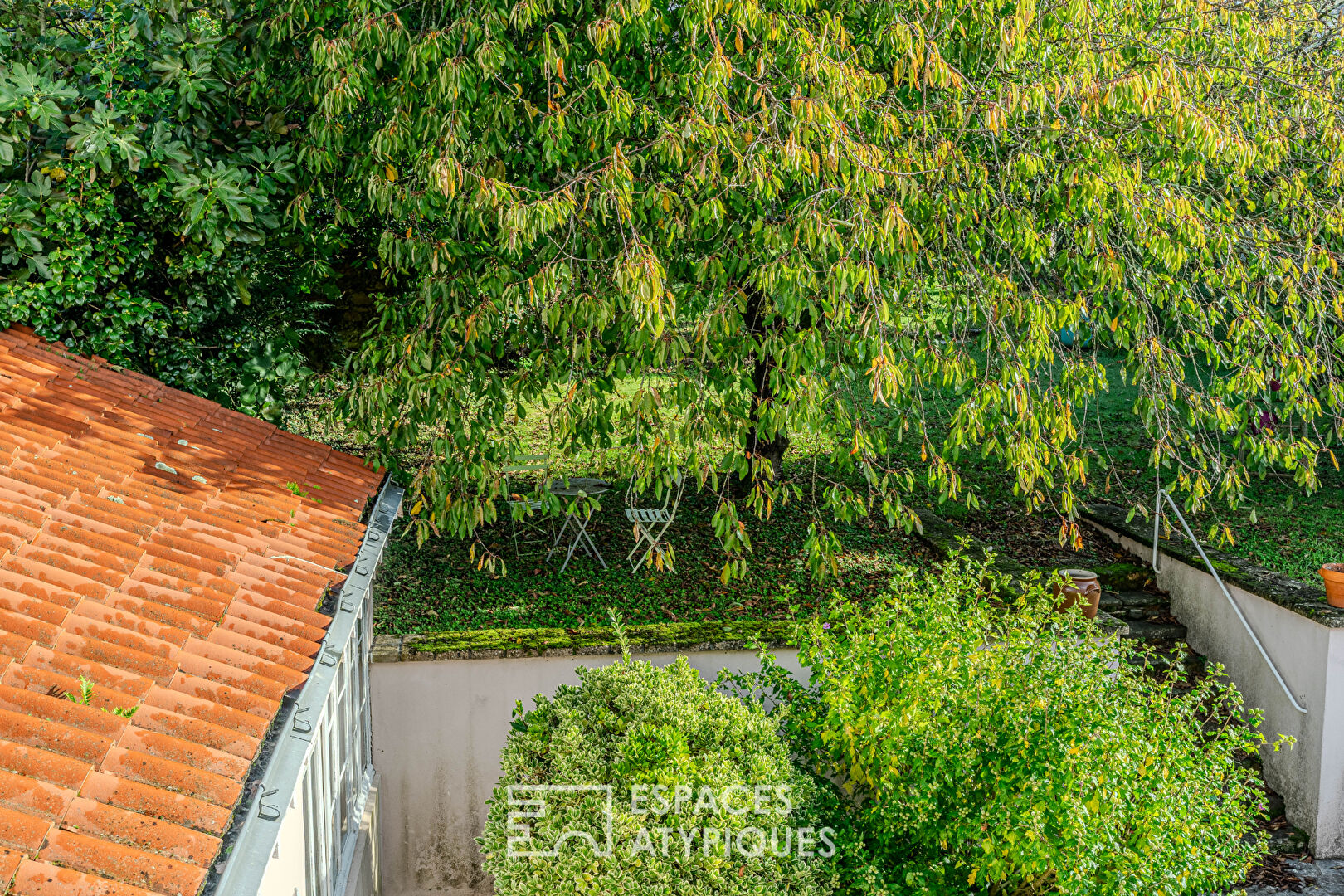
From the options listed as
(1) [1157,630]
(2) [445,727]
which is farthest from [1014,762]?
(1) [1157,630]

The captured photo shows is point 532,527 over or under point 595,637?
over

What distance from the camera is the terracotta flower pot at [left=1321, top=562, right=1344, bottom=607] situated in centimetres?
819

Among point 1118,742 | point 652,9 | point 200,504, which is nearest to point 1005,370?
point 1118,742

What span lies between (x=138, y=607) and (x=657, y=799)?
2.51 meters

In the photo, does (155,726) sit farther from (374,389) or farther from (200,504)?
(374,389)

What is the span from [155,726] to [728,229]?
16.2ft

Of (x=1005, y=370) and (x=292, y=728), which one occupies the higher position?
(x=1005, y=370)

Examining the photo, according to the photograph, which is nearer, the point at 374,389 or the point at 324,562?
the point at 324,562

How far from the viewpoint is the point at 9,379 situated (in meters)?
5.48

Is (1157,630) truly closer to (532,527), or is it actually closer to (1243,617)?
(1243,617)

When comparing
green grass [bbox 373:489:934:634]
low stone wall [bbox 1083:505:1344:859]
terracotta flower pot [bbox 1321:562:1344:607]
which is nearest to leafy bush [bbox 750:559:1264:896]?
green grass [bbox 373:489:934:634]

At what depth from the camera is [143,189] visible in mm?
6547

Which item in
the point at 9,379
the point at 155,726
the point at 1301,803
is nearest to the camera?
the point at 155,726

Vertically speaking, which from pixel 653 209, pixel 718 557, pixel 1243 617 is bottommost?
pixel 1243 617
